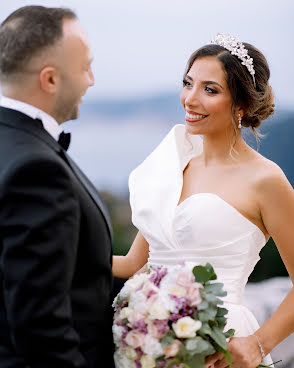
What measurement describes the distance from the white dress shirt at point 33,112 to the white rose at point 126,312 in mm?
612

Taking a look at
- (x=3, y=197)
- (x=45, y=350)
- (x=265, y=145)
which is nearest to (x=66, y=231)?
(x=3, y=197)

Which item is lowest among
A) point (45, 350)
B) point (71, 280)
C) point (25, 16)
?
point (45, 350)

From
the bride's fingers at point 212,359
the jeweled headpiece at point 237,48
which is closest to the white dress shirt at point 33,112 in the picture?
the bride's fingers at point 212,359

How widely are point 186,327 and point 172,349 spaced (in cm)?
8

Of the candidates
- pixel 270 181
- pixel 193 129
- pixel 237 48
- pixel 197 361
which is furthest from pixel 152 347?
pixel 237 48

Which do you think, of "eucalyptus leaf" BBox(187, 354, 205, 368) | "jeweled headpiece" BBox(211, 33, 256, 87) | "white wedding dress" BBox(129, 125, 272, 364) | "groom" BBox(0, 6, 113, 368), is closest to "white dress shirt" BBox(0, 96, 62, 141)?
"groom" BBox(0, 6, 113, 368)

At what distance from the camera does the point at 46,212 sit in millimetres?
1435

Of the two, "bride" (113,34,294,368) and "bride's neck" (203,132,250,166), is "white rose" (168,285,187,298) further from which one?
"bride's neck" (203,132,250,166)

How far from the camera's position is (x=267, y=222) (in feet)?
8.25

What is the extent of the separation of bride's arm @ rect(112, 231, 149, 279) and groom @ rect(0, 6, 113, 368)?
0.97m

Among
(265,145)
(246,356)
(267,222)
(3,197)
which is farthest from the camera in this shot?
(265,145)

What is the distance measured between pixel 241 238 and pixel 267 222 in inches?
5.5

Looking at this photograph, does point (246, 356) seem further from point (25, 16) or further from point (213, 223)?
point (25, 16)

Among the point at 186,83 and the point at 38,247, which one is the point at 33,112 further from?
the point at 186,83
